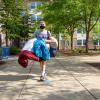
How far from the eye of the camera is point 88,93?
31.1ft

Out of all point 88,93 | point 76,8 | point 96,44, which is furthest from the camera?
point 96,44

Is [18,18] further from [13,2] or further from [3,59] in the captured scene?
[3,59]

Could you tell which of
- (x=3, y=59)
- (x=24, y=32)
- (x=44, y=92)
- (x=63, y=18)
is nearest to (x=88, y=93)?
(x=44, y=92)

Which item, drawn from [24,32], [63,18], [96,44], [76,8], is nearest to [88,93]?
[76,8]

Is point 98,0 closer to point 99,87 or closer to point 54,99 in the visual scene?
point 99,87

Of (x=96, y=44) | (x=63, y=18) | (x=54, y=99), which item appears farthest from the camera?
(x=96, y=44)

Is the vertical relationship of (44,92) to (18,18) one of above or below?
below

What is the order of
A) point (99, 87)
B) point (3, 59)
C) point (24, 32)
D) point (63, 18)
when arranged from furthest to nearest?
point (24, 32) < point (63, 18) < point (3, 59) < point (99, 87)

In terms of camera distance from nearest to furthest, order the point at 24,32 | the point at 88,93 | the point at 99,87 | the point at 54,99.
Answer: the point at 54,99
the point at 88,93
the point at 99,87
the point at 24,32

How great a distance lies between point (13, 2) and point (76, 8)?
628 cm

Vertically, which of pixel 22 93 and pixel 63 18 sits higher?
pixel 63 18

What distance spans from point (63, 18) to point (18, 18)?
15.6 ft

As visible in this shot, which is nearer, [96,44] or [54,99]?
[54,99]

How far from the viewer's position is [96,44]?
3162 inches
